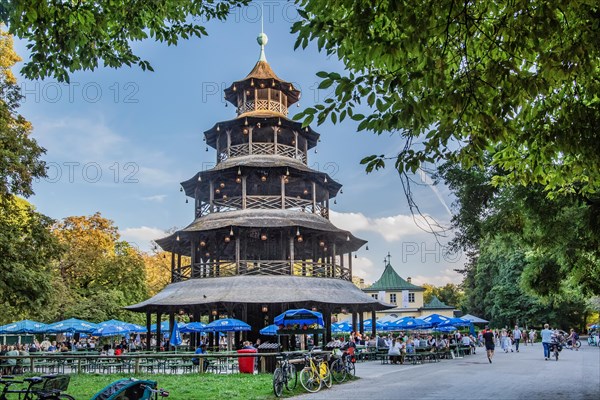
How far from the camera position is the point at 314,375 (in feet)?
61.1

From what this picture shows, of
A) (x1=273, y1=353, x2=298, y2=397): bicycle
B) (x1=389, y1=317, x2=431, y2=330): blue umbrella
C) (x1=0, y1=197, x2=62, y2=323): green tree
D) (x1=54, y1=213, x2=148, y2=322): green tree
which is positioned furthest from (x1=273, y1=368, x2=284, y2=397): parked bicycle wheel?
(x1=54, y1=213, x2=148, y2=322): green tree

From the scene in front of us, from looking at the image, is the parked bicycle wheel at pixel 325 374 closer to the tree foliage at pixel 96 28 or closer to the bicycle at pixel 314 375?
the bicycle at pixel 314 375

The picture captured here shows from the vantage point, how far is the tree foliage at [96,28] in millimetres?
9961

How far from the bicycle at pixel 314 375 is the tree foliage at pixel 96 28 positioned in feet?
34.7

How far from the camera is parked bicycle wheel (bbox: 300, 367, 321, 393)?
18142mm

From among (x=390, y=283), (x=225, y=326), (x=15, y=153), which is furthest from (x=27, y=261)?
(x=390, y=283)

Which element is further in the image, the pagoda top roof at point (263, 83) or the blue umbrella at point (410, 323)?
the pagoda top roof at point (263, 83)

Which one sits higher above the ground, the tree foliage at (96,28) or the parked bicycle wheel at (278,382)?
the tree foliage at (96,28)

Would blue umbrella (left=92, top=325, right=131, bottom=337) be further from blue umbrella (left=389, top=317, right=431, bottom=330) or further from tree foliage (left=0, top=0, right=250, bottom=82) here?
tree foliage (left=0, top=0, right=250, bottom=82)

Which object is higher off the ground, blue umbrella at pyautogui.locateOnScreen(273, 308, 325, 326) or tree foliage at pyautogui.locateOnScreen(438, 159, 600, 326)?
tree foliage at pyautogui.locateOnScreen(438, 159, 600, 326)

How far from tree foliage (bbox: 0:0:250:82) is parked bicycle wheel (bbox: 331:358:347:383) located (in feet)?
42.3

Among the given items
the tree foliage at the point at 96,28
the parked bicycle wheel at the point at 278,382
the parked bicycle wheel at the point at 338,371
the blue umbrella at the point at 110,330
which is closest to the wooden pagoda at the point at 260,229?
the blue umbrella at the point at 110,330

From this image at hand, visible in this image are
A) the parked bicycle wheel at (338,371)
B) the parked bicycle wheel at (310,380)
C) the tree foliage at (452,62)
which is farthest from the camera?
the parked bicycle wheel at (338,371)

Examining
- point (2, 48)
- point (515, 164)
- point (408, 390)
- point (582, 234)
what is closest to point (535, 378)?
point (408, 390)
